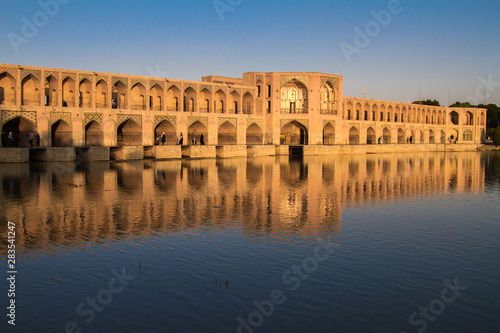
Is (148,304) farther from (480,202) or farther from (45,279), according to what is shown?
(480,202)

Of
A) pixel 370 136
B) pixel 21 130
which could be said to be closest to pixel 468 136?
pixel 370 136

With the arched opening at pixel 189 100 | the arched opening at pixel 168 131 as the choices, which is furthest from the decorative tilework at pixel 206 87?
the arched opening at pixel 168 131

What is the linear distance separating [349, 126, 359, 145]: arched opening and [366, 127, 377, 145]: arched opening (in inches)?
85.8

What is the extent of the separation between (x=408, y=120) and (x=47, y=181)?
46326 mm

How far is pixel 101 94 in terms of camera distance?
29.2 m

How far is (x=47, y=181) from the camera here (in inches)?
632

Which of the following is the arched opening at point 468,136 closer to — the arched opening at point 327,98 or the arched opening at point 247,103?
the arched opening at point 327,98

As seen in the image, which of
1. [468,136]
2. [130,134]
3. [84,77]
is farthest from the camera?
[468,136]

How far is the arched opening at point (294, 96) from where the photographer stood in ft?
129

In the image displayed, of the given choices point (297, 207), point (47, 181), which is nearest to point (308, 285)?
point (297, 207)

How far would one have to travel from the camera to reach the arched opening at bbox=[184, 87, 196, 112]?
33281 mm

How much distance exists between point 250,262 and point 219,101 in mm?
29384

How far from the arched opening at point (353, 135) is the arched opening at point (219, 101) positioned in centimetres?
1662

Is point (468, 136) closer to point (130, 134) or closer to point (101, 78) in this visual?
point (130, 134)
